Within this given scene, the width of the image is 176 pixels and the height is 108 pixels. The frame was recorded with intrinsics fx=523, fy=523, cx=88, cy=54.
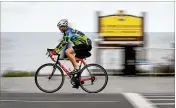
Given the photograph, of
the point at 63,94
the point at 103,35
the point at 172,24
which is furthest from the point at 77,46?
the point at 172,24

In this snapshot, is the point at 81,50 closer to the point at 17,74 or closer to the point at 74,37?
the point at 74,37

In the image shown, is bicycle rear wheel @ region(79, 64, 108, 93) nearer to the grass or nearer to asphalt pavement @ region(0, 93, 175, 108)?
asphalt pavement @ region(0, 93, 175, 108)

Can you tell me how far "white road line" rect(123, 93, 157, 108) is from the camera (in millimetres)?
9891

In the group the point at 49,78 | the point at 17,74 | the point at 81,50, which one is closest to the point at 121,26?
the point at 17,74

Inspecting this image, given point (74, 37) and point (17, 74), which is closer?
point (74, 37)

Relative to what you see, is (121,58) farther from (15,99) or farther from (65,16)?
(15,99)

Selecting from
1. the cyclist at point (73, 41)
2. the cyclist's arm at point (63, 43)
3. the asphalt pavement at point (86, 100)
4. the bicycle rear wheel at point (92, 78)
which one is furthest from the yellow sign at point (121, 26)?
the asphalt pavement at point (86, 100)

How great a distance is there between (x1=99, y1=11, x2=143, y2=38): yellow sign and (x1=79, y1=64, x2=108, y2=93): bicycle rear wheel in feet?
13.9

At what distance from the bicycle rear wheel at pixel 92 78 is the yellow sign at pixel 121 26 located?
4.22 m

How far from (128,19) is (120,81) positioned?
2.60m

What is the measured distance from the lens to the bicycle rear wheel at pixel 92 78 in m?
12.6

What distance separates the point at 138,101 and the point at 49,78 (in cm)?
278

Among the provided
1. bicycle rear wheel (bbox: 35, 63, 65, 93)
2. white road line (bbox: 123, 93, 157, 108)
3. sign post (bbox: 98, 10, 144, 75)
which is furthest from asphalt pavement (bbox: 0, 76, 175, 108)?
sign post (bbox: 98, 10, 144, 75)

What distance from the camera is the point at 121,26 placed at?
55.5ft
